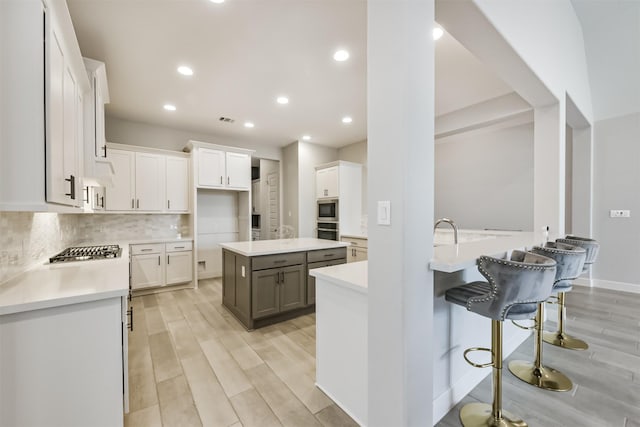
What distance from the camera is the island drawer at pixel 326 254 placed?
3.30 m

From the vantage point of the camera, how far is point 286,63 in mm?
2881

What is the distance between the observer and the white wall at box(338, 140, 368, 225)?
5961 mm

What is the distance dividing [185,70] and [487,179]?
203 inches

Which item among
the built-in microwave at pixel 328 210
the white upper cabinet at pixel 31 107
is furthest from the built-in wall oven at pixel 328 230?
the white upper cabinet at pixel 31 107

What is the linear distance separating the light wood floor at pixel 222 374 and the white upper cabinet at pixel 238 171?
244cm

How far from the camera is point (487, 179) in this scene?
501cm

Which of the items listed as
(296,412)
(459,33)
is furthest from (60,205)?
(459,33)

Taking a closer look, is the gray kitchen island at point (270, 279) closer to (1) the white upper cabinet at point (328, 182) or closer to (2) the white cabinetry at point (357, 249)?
(2) the white cabinetry at point (357, 249)

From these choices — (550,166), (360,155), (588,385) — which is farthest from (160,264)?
(550,166)

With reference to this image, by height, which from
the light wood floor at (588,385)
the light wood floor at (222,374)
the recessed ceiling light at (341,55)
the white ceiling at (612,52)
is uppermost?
the white ceiling at (612,52)

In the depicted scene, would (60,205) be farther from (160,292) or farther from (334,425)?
(160,292)

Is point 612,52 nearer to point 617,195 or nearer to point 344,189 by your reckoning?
point 617,195

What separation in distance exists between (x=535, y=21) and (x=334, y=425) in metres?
3.61

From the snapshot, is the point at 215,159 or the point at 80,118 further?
the point at 215,159
